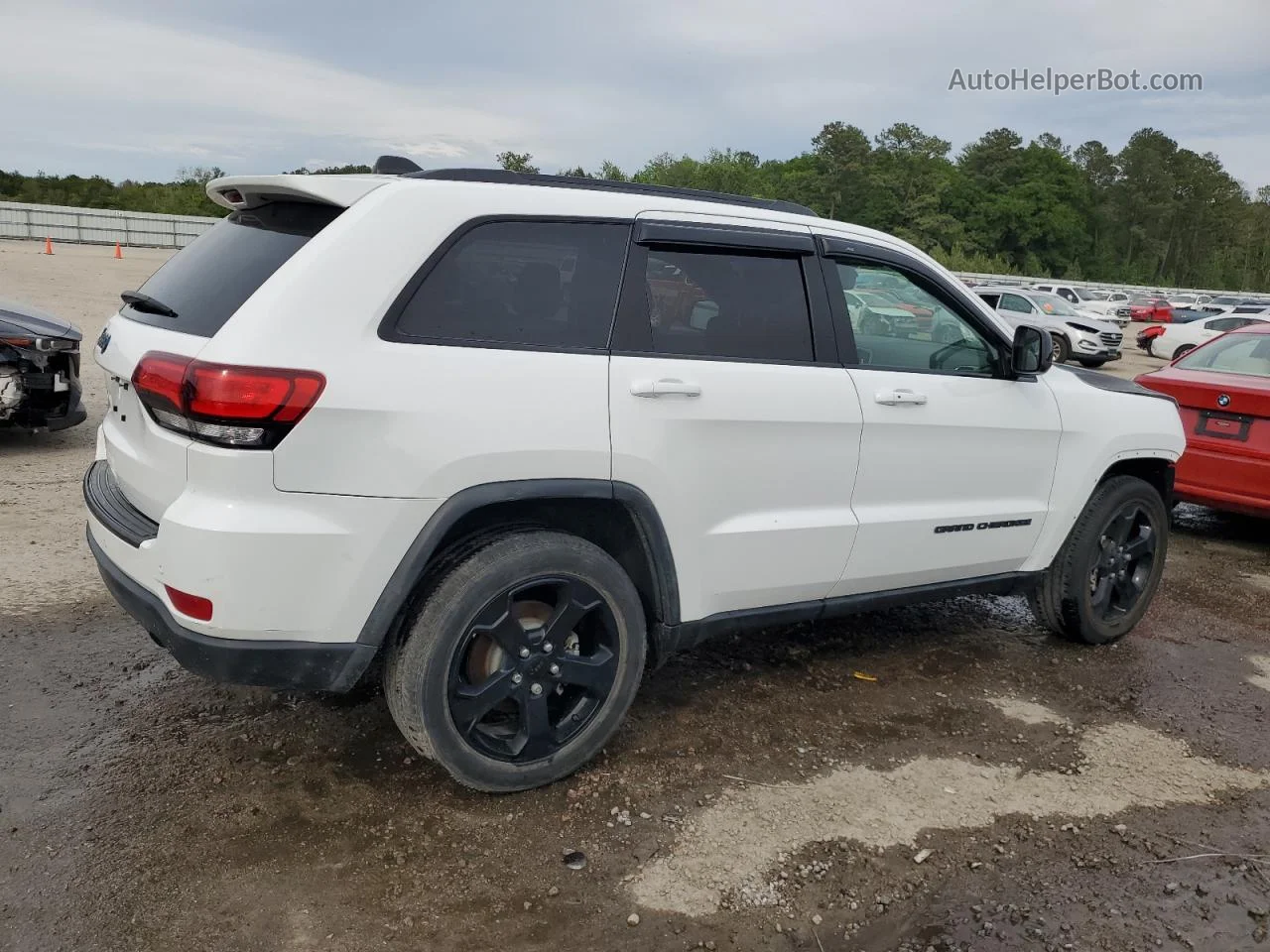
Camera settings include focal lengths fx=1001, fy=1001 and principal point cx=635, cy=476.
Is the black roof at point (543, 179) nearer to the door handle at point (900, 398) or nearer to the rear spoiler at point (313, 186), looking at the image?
the rear spoiler at point (313, 186)

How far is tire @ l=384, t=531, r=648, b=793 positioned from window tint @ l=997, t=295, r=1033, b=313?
830 inches

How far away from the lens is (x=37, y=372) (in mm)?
6766

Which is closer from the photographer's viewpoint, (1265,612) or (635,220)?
(635,220)

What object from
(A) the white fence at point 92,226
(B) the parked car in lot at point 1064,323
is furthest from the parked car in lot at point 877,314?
(A) the white fence at point 92,226

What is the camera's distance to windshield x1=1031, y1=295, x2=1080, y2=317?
882 inches

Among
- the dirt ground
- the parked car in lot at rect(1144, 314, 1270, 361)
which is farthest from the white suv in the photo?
the parked car in lot at rect(1144, 314, 1270, 361)

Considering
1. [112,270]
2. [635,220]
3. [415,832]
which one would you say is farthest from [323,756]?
[112,270]

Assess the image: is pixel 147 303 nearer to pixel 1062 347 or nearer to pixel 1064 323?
pixel 1062 347

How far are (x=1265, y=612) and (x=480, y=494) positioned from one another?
4.88 meters

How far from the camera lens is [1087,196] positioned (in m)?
107

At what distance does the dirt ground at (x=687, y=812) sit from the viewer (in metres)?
2.61

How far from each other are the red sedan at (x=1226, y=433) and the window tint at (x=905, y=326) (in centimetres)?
322

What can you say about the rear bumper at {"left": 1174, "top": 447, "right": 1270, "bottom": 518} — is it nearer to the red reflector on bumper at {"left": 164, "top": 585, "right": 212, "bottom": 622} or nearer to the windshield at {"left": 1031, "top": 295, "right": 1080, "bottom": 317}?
the red reflector on bumper at {"left": 164, "top": 585, "right": 212, "bottom": 622}

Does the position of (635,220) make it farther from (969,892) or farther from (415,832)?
(969,892)
